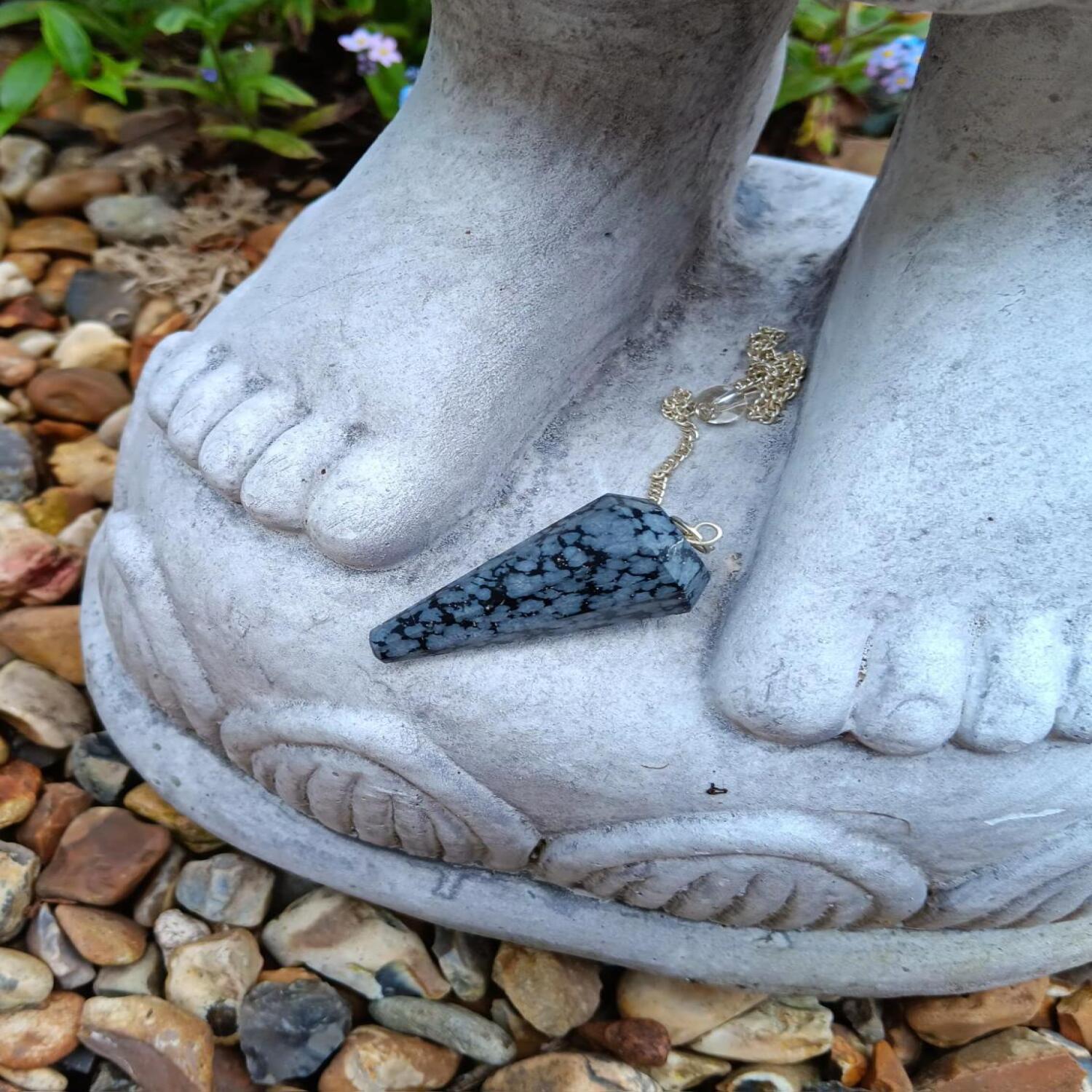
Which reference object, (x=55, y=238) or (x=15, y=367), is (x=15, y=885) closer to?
(x=15, y=367)

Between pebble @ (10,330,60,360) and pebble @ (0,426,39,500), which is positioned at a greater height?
pebble @ (10,330,60,360)

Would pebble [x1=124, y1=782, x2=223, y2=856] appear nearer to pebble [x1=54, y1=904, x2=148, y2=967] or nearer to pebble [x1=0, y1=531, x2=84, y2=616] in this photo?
pebble [x1=54, y1=904, x2=148, y2=967]

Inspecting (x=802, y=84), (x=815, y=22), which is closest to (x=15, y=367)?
(x=802, y=84)

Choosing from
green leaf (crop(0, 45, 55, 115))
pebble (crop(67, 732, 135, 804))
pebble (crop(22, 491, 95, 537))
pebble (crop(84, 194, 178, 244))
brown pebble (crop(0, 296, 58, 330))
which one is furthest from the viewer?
pebble (crop(84, 194, 178, 244))

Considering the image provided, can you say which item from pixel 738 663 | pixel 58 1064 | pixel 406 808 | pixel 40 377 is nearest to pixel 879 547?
pixel 738 663

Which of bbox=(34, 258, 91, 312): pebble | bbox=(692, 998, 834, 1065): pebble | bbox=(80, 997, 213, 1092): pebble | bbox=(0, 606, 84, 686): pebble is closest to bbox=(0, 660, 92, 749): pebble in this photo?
bbox=(0, 606, 84, 686): pebble

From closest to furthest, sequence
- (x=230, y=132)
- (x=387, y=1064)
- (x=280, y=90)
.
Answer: (x=387, y=1064)
(x=280, y=90)
(x=230, y=132)
